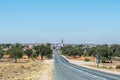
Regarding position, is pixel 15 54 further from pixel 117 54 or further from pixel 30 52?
pixel 117 54

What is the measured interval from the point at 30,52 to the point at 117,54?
161 feet

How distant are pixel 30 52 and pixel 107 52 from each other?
42611 mm

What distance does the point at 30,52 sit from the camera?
17512 cm

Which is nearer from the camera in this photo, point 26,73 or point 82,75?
point 82,75

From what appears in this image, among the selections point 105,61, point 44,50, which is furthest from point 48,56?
point 105,61

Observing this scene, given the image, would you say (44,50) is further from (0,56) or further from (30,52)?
(0,56)

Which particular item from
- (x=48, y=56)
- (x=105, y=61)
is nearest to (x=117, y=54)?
(x=48, y=56)

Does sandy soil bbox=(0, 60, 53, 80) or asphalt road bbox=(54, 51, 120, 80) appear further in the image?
sandy soil bbox=(0, 60, 53, 80)

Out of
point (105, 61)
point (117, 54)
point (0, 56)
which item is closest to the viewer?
point (105, 61)

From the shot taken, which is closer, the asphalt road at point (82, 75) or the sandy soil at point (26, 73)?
the asphalt road at point (82, 75)

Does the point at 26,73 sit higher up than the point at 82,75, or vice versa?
the point at 82,75

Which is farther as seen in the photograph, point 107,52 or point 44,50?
point 44,50

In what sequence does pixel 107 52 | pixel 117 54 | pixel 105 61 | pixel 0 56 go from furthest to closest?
pixel 117 54 < pixel 0 56 < pixel 107 52 < pixel 105 61

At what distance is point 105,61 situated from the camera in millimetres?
133375
